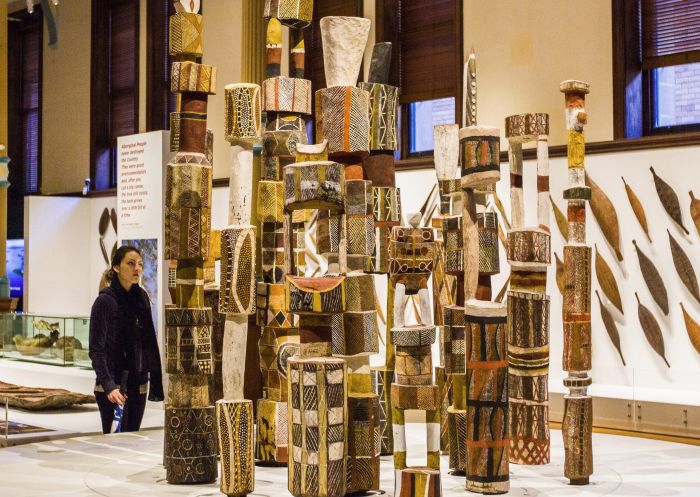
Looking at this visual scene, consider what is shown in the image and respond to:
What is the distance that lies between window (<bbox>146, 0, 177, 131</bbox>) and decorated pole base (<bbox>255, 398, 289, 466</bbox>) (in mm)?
7653

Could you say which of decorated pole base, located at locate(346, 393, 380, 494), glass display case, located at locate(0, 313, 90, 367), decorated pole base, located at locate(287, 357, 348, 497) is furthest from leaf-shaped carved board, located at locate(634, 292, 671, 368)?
glass display case, located at locate(0, 313, 90, 367)

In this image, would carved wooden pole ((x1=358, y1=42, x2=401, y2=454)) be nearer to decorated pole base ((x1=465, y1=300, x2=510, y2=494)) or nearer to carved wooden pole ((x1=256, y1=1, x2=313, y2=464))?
carved wooden pole ((x1=256, y1=1, x2=313, y2=464))

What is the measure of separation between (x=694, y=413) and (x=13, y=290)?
11.7 metres

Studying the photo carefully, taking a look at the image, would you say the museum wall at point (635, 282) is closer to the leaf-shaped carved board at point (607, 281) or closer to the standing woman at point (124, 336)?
the leaf-shaped carved board at point (607, 281)

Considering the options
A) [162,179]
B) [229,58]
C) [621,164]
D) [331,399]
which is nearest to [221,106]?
[229,58]

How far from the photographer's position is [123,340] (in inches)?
225

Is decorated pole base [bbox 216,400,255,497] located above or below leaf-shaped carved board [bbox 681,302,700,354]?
below

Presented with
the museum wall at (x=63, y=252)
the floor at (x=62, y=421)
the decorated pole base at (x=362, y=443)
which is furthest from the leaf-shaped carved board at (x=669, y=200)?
the museum wall at (x=63, y=252)

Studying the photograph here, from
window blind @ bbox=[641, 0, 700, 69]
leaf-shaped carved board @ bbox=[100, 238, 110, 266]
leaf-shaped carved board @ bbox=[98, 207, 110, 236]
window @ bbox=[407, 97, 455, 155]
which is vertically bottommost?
leaf-shaped carved board @ bbox=[100, 238, 110, 266]

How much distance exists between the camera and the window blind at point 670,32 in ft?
24.2

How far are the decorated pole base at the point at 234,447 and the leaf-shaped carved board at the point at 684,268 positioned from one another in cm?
389

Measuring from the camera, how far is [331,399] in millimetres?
3836

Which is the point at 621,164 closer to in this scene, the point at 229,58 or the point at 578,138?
the point at 578,138

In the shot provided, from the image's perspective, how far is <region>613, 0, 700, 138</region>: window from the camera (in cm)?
743
